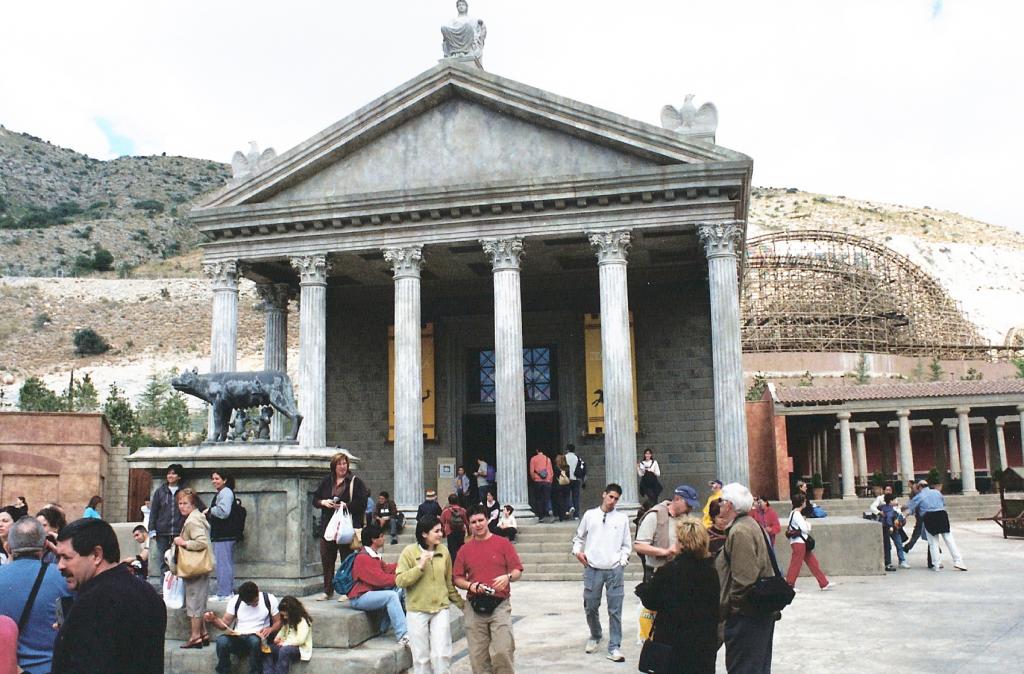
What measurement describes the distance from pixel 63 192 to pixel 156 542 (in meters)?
115

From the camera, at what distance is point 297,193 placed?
22.5 m

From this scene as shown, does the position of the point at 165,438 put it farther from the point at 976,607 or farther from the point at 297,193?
the point at 976,607

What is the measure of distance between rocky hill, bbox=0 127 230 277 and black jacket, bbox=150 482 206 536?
84.0 m

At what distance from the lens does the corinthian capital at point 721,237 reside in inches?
788

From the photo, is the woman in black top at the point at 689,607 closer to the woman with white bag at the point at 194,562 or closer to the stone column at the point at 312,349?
the woman with white bag at the point at 194,562

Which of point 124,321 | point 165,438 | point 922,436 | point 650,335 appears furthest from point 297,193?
point 124,321

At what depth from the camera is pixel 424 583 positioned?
25.1 feet

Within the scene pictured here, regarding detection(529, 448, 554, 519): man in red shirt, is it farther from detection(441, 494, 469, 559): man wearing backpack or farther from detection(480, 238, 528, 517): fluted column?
detection(441, 494, 469, 559): man wearing backpack

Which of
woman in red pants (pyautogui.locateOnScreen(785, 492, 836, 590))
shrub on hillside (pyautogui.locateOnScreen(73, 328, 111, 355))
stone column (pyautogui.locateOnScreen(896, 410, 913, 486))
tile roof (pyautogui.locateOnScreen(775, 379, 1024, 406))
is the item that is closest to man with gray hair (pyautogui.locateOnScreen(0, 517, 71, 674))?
woman in red pants (pyautogui.locateOnScreen(785, 492, 836, 590))

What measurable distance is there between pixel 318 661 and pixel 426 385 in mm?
17727

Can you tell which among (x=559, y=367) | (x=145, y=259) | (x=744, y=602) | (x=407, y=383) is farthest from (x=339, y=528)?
(x=145, y=259)

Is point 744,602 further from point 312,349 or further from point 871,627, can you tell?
point 312,349

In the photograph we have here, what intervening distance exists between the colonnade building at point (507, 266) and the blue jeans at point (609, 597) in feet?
33.3

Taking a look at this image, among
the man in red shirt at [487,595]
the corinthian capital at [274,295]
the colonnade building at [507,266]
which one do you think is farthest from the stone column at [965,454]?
the man in red shirt at [487,595]
